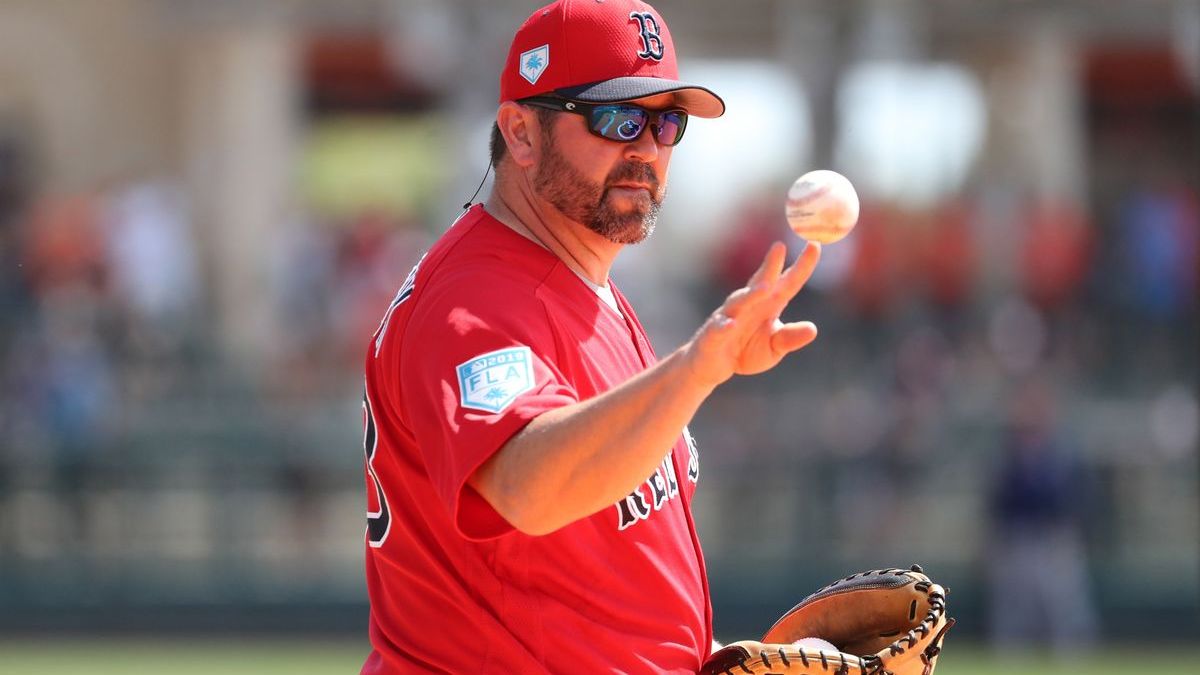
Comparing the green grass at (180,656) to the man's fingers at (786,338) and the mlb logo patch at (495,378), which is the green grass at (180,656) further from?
the man's fingers at (786,338)

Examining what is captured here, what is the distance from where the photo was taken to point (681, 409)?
8.28 feet

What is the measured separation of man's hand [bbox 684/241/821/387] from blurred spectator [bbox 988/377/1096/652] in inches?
378

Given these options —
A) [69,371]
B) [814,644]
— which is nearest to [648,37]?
[814,644]

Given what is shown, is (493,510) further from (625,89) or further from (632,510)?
(625,89)

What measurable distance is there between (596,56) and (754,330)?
25.6 inches

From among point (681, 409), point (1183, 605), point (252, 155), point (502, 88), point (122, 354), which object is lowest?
point (1183, 605)

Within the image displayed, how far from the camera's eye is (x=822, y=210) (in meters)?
2.72

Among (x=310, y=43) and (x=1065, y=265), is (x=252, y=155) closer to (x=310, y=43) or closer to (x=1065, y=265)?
(x=310, y=43)

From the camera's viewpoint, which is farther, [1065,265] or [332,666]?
[1065,265]

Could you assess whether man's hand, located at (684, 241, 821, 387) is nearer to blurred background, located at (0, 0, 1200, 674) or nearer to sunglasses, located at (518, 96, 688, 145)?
sunglasses, located at (518, 96, 688, 145)

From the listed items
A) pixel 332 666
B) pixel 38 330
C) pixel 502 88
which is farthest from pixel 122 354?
pixel 502 88

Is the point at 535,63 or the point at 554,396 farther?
the point at 535,63

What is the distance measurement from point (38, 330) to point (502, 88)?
34.3 feet

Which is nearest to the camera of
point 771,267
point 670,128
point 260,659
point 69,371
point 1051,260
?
point 771,267
